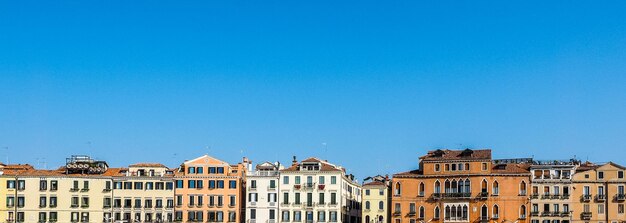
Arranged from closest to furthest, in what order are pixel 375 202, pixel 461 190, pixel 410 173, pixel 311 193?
pixel 461 190 < pixel 410 173 < pixel 311 193 < pixel 375 202

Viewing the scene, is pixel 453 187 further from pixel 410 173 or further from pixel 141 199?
pixel 141 199

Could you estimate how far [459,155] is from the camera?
10856 cm

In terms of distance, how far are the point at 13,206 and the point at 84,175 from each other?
957cm

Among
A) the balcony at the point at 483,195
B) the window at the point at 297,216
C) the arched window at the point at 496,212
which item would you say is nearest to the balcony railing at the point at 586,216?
the arched window at the point at 496,212

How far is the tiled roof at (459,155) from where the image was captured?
352 ft

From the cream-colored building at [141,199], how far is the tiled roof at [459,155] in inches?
1281

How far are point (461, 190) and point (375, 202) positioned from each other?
14.5m

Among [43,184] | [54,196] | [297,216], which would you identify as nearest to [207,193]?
[297,216]

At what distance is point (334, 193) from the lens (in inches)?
4427

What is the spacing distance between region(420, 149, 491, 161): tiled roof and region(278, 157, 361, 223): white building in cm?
1179

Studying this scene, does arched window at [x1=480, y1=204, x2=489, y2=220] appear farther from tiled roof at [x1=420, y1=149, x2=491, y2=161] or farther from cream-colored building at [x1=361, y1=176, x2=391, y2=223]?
cream-colored building at [x1=361, y1=176, x2=391, y2=223]

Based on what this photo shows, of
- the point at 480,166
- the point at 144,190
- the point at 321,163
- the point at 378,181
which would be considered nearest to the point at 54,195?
the point at 144,190

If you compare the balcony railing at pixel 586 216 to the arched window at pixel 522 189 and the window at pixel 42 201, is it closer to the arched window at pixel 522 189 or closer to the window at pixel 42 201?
the arched window at pixel 522 189

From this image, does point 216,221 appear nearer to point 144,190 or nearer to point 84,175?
point 144,190
